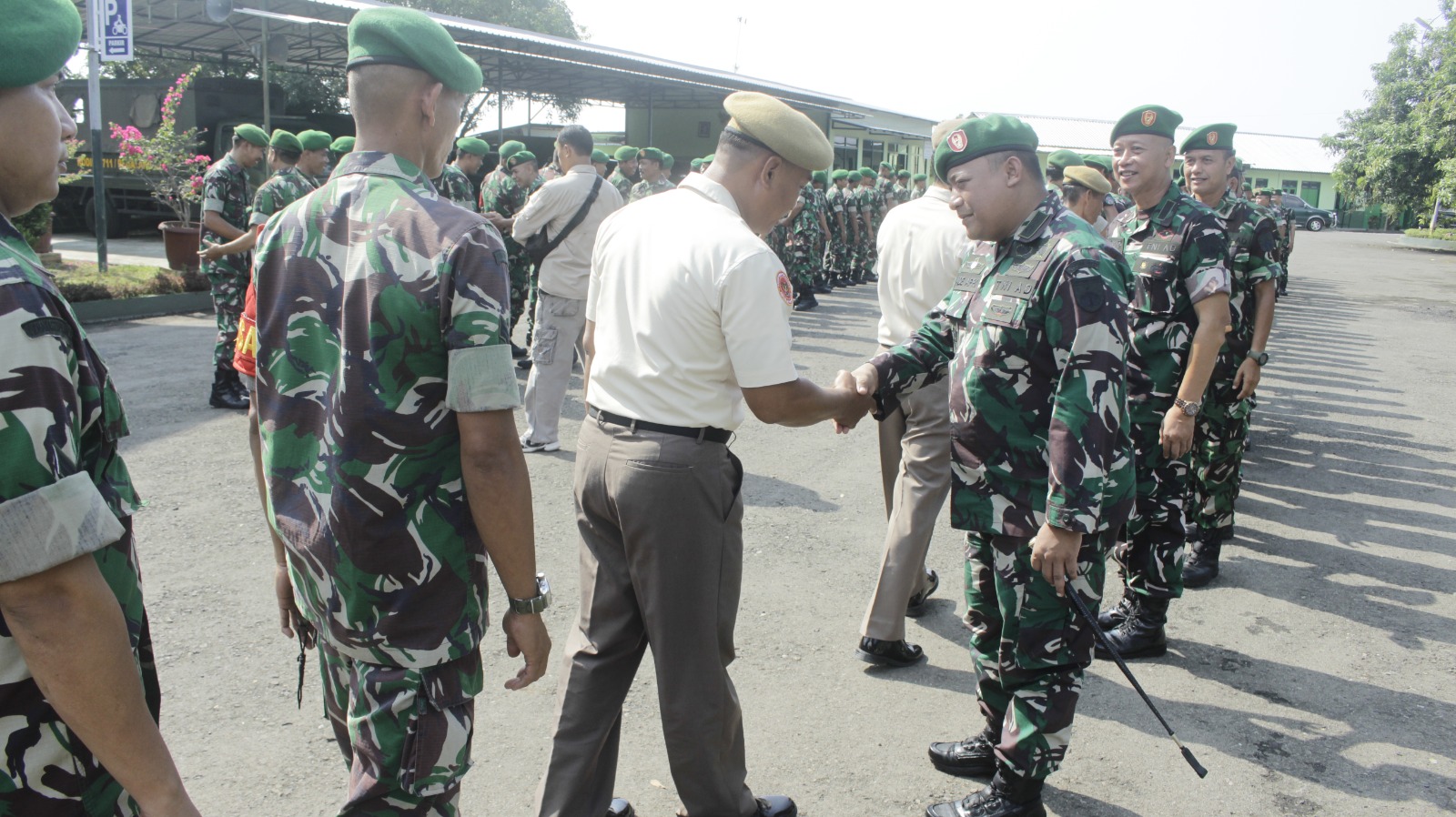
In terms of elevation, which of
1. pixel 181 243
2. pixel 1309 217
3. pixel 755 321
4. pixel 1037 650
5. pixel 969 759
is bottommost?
pixel 969 759

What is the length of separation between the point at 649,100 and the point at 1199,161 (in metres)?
20.9

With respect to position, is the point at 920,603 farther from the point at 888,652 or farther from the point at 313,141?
the point at 313,141

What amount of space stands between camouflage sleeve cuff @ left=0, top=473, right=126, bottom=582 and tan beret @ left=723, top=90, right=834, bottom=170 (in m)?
1.76

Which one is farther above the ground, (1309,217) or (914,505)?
(1309,217)

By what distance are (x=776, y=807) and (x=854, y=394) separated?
1.24m

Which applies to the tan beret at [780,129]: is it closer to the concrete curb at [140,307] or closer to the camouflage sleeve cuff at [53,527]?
the camouflage sleeve cuff at [53,527]

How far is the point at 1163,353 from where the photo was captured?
4289 millimetres

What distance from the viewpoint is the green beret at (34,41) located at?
1.32m

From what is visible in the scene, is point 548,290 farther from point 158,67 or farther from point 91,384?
point 158,67

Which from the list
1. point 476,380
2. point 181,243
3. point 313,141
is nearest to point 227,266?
point 313,141

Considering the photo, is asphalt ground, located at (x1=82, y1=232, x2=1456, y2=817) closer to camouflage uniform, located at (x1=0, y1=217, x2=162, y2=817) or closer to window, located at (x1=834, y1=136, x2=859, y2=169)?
camouflage uniform, located at (x1=0, y1=217, x2=162, y2=817)

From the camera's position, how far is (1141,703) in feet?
12.5

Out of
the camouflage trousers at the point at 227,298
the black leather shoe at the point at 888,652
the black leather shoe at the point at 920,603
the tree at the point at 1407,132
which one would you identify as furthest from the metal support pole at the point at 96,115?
the tree at the point at 1407,132

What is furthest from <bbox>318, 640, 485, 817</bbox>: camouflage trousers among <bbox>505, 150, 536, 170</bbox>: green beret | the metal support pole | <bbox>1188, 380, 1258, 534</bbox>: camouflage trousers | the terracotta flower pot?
the terracotta flower pot
